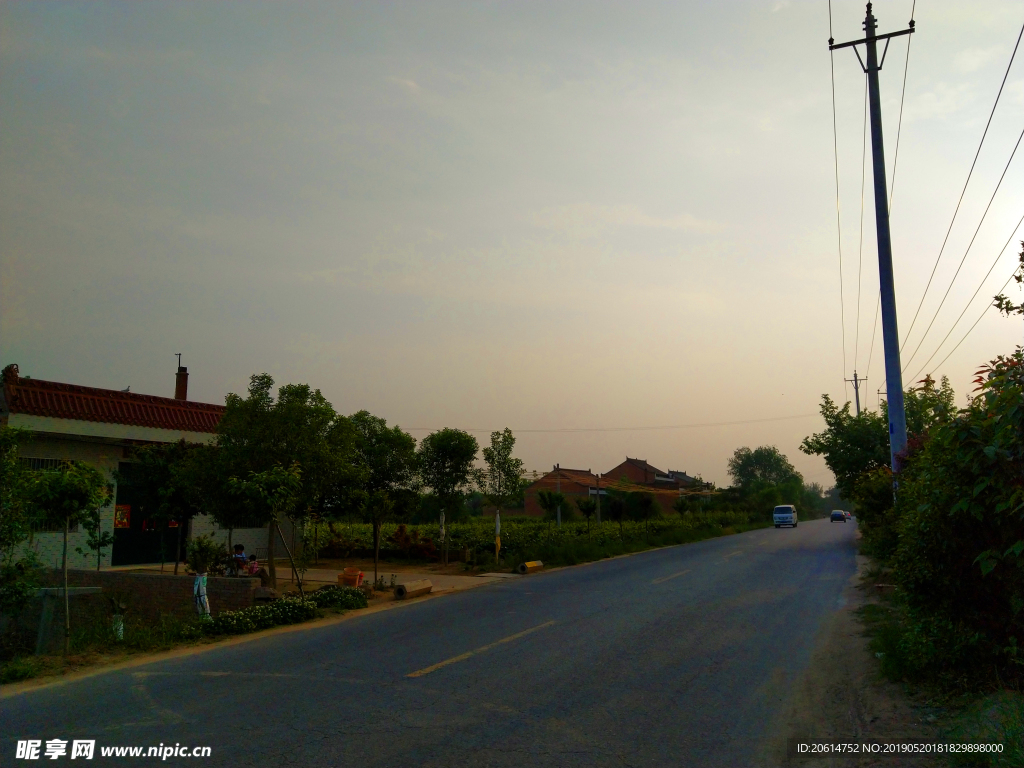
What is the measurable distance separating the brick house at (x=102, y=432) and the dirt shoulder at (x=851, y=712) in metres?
17.7

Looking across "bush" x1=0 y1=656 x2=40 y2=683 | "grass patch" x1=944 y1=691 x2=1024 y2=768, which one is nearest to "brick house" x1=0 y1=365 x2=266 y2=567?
"bush" x1=0 y1=656 x2=40 y2=683

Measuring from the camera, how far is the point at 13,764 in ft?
19.9

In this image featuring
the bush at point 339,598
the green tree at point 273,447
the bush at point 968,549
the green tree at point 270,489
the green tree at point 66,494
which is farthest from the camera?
the green tree at point 273,447

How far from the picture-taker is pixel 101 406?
870 inches

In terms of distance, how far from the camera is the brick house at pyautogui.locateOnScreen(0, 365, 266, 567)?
20.0 m

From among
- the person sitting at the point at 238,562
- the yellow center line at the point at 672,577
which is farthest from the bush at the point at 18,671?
the yellow center line at the point at 672,577

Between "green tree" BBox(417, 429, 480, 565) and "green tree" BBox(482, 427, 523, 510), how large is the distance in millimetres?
1993

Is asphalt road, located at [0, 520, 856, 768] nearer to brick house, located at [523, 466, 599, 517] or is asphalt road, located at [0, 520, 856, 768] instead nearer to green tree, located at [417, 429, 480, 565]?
green tree, located at [417, 429, 480, 565]

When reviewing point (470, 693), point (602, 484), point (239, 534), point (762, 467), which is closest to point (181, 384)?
point (239, 534)

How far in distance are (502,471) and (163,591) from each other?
1544cm

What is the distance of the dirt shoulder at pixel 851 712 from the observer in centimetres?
603

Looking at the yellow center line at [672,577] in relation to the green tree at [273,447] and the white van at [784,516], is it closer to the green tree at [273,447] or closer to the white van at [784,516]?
the green tree at [273,447]

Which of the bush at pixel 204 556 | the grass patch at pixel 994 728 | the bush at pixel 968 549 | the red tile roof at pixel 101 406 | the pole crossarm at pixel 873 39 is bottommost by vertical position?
the grass patch at pixel 994 728

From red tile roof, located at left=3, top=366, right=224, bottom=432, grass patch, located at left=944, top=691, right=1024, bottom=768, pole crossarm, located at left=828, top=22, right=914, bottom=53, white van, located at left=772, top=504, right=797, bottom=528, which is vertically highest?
pole crossarm, located at left=828, top=22, right=914, bottom=53
